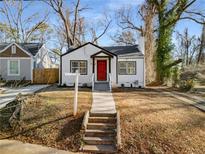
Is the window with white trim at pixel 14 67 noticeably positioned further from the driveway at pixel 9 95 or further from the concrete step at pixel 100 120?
the concrete step at pixel 100 120

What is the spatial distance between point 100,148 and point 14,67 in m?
20.6

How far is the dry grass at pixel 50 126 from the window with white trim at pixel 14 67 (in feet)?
51.1

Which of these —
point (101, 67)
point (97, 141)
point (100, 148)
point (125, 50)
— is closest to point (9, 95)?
point (101, 67)

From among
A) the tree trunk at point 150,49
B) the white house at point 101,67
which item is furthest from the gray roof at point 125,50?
the tree trunk at point 150,49

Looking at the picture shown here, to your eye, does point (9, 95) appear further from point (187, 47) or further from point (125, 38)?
point (187, 47)

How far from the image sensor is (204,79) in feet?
98.2

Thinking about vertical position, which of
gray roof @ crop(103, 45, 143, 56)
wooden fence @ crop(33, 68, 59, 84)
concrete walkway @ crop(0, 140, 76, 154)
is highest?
gray roof @ crop(103, 45, 143, 56)

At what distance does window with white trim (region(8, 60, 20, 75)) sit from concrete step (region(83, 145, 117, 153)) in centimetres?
2015

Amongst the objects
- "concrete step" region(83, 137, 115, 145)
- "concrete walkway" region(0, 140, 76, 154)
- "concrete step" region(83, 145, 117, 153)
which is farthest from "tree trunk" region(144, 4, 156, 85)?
"concrete walkway" region(0, 140, 76, 154)

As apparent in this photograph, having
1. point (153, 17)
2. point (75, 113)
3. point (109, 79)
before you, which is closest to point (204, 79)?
point (153, 17)

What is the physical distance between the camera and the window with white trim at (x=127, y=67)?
23.3m

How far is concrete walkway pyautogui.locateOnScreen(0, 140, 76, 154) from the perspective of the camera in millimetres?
8433

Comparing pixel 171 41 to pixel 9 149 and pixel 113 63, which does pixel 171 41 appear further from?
pixel 9 149

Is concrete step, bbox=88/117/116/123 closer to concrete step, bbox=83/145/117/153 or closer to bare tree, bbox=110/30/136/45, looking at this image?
concrete step, bbox=83/145/117/153
